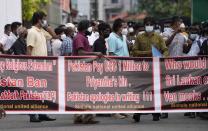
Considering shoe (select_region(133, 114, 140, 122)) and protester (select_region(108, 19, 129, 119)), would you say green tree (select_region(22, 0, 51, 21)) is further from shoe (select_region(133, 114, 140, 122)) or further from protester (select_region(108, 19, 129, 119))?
shoe (select_region(133, 114, 140, 122))

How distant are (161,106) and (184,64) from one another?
0.83 metres

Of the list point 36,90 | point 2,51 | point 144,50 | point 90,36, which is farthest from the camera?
point 90,36

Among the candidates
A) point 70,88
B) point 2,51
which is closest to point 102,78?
point 70,88

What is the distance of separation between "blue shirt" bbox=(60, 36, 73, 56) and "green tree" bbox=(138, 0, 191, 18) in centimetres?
5689

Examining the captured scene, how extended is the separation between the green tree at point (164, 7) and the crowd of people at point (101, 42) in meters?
56.5

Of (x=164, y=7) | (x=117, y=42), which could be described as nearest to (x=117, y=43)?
(x=117, y=42)

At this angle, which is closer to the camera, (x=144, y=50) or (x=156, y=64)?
(x=156, y=64)

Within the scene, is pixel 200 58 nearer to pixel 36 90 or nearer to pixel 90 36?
pixel 36 90

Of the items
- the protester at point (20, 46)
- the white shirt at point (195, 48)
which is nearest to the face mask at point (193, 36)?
the white shirt at point (195, 48)

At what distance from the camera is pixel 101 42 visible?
15188mm

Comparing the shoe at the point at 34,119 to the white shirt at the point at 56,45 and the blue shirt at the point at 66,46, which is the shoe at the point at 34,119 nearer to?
the blue shirt at the point at 66,46

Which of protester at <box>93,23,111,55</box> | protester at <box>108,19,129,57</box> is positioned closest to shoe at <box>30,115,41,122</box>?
protester at <box>108,19,129,57</box>

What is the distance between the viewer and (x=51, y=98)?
13016mm

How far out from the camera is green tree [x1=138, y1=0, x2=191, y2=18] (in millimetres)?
75438
